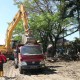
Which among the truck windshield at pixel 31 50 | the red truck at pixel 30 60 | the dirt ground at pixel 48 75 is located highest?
the truck windshield at pixel 31 50

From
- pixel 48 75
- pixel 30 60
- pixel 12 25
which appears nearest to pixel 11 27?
pixel 12 25

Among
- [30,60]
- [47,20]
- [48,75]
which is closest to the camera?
[48,75]

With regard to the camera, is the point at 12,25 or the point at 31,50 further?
the point at 12,25

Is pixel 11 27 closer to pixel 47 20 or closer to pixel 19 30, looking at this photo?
pixel 47 20

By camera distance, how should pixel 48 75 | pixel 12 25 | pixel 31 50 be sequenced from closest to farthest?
pixel 48 75
pixel 31 50
pixel 12 25

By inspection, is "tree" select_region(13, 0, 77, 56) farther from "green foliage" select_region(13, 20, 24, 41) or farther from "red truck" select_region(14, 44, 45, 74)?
"red truck" select_region(14, 44, 45, 74)

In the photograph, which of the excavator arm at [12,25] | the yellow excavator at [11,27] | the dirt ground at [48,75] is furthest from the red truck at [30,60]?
the excavator arm at [12,25]

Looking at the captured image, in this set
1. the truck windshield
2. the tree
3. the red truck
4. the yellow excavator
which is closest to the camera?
the red truck

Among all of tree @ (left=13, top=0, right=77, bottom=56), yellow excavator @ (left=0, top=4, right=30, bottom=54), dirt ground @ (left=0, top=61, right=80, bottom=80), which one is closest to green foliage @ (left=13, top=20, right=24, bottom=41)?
tree @ (left=13, top=0, right=77, bottom=56)

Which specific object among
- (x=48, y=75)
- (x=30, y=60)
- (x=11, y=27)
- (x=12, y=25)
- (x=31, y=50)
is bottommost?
(x=48, y=75)

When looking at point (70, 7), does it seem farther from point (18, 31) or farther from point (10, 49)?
point (18, 31)

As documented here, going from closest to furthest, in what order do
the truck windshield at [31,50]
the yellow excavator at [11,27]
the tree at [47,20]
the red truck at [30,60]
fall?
1. the red truck at [30,60]
2. the truck windshield at [31,50]
3. the yellow excavator at [11,27]
4. the tree at [47,20]

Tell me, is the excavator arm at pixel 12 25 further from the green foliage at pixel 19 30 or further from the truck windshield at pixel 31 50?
the green foliage at pixel 19 30

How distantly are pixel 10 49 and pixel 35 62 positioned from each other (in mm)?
16853
